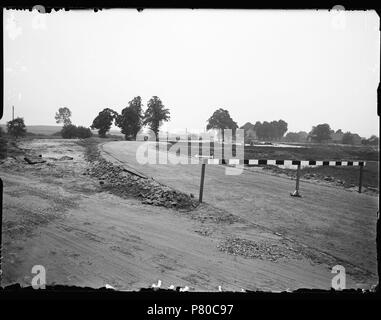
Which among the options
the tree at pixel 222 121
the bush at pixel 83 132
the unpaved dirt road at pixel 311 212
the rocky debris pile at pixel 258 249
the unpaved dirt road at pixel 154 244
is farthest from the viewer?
the tree at pixel 222 121

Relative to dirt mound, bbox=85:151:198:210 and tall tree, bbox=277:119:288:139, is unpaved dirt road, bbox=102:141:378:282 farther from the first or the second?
tall tree, bbox=277:119:288:139

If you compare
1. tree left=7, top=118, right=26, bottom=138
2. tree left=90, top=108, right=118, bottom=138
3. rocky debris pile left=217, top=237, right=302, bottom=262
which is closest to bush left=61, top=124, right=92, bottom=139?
tree left=90, top=108, right=118, bottom=138

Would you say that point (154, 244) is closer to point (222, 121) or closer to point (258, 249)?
point (258, 249)

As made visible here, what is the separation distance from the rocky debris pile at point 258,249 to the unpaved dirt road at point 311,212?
0.50m

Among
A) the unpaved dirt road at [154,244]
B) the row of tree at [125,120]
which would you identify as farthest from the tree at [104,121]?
the unpaved dirt road at [154,244]

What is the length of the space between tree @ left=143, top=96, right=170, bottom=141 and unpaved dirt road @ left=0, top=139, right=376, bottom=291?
41.7 m

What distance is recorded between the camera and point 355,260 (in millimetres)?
4008

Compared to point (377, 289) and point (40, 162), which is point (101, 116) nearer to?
point (40, 162)

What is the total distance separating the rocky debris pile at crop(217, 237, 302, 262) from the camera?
394 centimetres

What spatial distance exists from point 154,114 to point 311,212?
148 feet

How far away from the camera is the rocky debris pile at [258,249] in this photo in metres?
3.94

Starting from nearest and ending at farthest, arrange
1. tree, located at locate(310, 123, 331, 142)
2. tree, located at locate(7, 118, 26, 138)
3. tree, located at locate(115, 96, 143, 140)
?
1. tree, located at locate(7, 118, 26, 138)
2. tree, located at locate(115, 96, 143, 140)
3. tree, located at locate(310, 123, 331, 142)

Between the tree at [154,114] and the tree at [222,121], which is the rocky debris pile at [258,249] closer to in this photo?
the tree at [154,114]

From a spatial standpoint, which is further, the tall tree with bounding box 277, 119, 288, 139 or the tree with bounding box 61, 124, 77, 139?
the tall tree with bounding box 277, 119, 288, 139
